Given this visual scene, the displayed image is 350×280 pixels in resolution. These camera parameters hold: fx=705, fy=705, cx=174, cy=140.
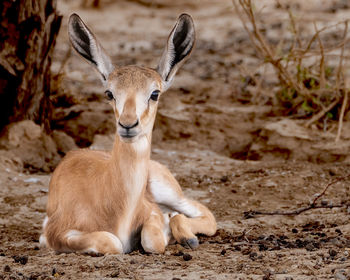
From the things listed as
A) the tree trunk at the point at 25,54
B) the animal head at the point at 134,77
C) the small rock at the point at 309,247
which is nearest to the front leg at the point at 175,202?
the small rock at the point at 309,247

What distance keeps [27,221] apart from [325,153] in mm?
3718

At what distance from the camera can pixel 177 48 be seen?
5461 mm

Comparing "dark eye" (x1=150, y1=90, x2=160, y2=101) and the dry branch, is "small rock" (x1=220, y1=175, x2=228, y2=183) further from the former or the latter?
"dark eye" (x1=150, y1=90, x2=160, y2=101)

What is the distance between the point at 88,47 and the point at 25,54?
270 centimetres

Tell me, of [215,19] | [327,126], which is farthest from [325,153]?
[215,19]

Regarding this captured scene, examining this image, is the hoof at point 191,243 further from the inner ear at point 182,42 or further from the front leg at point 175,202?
the inner ear at point 182,42

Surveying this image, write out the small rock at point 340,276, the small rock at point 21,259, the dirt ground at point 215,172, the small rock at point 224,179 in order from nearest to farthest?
the small rock at point 340,276 → the dirt ground at point 215,172 → the small rock at point 21,259 → the small rock at point 224,179

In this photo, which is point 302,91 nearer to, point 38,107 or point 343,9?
point 38,107

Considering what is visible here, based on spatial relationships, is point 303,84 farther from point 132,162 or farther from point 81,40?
point 132,162

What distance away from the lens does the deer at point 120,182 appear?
16.5 feet

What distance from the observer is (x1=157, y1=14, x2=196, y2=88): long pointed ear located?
5.37 metres

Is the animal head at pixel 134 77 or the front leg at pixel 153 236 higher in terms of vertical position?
the animal head at pixel 134 77

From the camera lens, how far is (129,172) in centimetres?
521

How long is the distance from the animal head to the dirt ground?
961 millimetres
